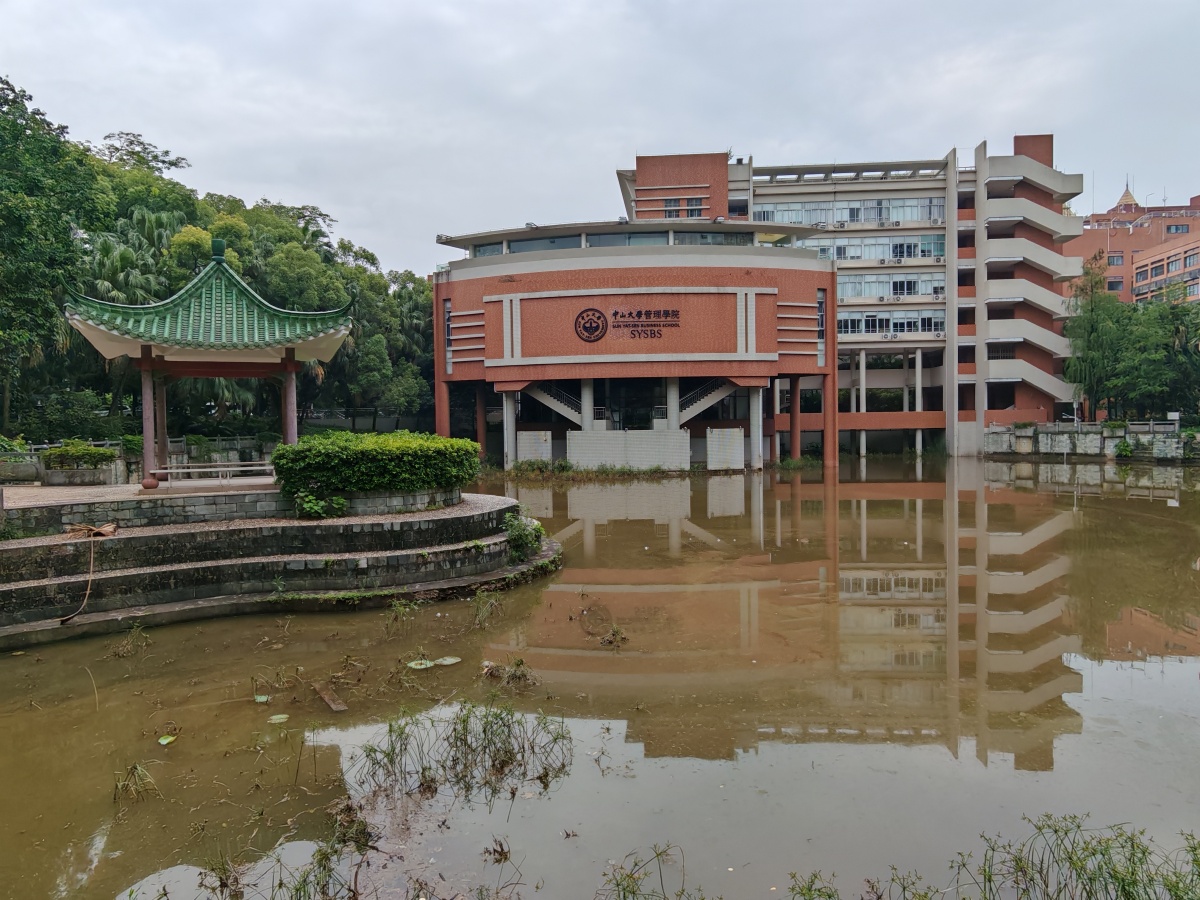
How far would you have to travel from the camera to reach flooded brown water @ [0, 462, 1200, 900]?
150 inches

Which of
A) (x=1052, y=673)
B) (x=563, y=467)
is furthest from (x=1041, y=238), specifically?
(x=1052, y=673)

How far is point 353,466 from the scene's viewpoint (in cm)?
955

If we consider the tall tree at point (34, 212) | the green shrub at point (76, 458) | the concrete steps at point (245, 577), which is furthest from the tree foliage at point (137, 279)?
the concrete steps at point (245, 577)

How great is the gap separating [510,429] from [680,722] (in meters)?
22.8

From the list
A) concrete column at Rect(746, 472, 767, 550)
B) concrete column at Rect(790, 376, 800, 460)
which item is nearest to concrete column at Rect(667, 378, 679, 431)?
concrete column at Rect(746, 472, 767, 550)

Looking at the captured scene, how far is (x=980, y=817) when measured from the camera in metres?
3.97

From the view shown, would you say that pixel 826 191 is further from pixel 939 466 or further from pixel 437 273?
pixel 437 273

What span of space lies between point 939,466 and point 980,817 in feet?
88.5

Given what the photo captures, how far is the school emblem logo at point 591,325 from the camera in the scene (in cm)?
2602

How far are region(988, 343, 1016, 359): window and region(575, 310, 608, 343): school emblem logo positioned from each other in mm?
19444

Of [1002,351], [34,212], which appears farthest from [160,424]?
[1002,351]

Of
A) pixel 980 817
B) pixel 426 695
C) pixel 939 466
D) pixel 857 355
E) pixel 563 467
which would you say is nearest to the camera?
pixel 980 817

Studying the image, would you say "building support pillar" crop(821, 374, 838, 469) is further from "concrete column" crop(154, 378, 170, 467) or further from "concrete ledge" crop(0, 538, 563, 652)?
"concrete column" crop(154, 378, 170, 467)

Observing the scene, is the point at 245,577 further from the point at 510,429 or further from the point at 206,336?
the point at 510,429
